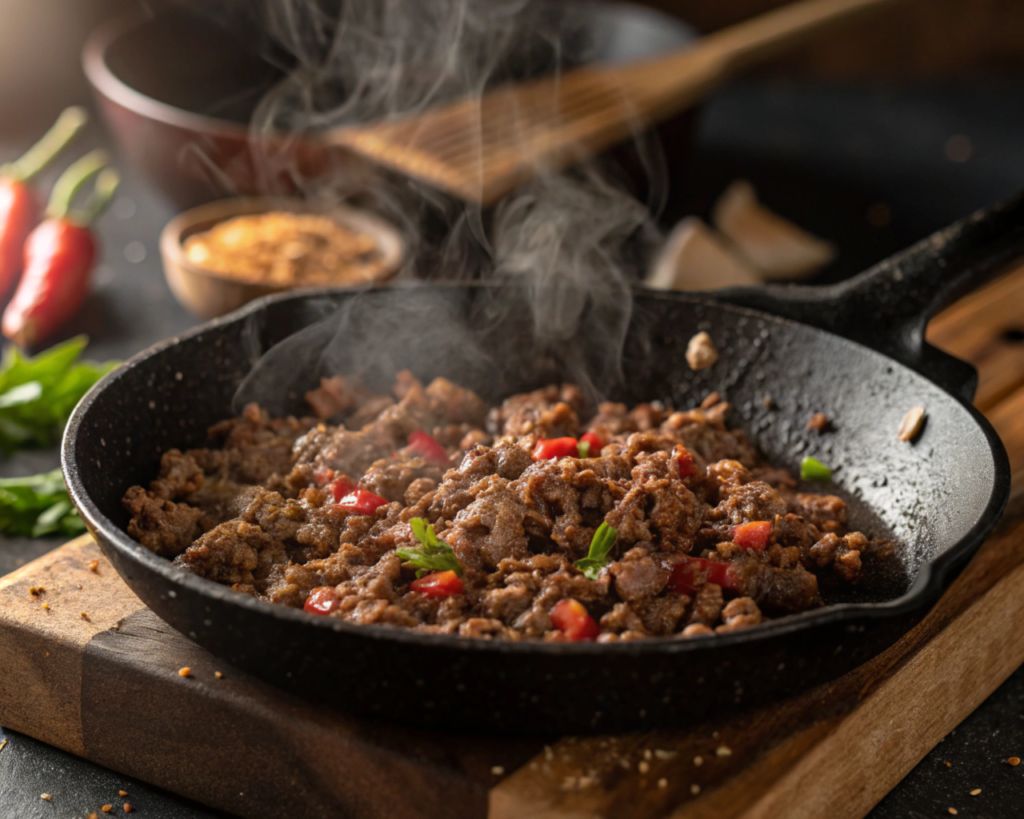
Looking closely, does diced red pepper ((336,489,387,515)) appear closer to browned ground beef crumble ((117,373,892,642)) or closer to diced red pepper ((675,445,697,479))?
browned ground beef crumble ((117,373,892,642))

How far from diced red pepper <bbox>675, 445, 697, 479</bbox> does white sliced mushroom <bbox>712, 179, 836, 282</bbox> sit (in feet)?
8.12

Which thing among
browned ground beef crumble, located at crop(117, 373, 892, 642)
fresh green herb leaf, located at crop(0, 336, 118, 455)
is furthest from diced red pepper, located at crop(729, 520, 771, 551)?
fresh green herb leaf, located at crop(0, 336, 118, 455)

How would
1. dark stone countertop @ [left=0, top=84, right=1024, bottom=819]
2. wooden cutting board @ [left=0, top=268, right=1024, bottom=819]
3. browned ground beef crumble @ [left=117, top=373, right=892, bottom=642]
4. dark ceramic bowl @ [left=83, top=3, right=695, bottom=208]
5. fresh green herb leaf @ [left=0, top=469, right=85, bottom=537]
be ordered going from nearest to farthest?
wooden cutting board @ [left=0, top=268, right=1024, bottom=819], browned ground beef crumble @ [left=117, top=373, right=892, bottom=642], dark stone countertop @ [left=0, top=84, right=1024, bottom=819], fresh green herb leaf @ [left=0, top=469, right=85, bottom=537], dark ceramic bowl @ [left=83, top=3, right=695, bottom=208]

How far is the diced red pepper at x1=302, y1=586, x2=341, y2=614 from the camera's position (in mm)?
2209

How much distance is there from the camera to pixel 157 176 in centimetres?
466

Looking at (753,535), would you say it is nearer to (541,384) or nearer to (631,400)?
(631,400)

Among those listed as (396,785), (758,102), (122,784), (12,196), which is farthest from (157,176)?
(758,102)

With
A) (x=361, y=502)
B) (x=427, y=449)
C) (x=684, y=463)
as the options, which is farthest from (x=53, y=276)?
(x=684, y=463)

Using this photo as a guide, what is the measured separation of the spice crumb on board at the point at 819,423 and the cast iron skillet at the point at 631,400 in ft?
0.08

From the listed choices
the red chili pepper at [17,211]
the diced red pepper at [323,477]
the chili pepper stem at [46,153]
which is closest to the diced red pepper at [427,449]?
the diced red pepper at [323,477]

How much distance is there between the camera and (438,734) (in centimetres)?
209

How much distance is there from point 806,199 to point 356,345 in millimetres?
3434

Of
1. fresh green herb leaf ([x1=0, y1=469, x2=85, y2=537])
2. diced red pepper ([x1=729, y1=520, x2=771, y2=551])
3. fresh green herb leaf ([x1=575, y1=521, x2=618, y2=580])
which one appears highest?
fresh green herb leaf ([x1=575, y1=521, x2=618, y2=580])

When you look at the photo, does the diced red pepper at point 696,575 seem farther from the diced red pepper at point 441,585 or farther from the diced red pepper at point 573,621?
the diced red pepper at point 441,585
